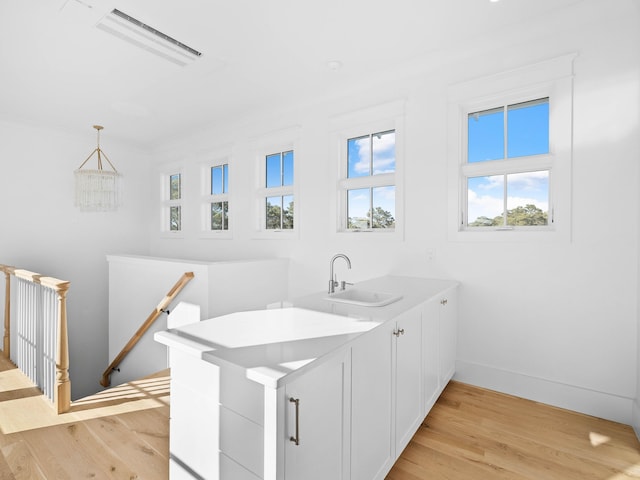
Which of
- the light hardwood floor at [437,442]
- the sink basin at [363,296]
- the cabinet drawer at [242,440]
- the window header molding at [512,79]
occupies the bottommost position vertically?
the light hardwood floor at [437,442]

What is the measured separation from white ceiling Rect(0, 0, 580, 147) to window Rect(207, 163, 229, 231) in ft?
3.31

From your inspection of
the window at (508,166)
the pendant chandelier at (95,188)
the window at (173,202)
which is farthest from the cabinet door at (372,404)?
the window at (173,202)

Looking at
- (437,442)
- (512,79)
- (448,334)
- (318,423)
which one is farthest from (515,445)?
(512,79)

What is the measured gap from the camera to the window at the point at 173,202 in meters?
5.42

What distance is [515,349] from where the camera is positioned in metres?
2.49

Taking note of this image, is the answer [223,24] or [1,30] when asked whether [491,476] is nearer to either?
[223,24]

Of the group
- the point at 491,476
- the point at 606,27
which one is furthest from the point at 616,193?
the point at 491,476

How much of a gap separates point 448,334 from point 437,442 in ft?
2.64

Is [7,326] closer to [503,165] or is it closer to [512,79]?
[503,165]

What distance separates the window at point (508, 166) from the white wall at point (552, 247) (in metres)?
0.20

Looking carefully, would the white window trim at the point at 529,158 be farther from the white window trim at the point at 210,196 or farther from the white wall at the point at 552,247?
the white window trim at the point at 210,196

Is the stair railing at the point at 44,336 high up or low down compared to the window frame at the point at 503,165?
down

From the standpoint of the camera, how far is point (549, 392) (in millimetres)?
2352

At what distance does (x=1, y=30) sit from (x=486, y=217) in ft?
12.9
